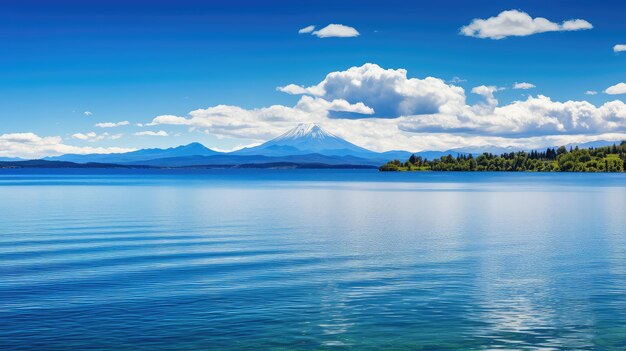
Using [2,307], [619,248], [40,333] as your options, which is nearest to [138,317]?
[40,333]

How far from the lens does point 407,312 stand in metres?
25.1

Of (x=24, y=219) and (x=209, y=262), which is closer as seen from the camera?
(x=209, y=262)

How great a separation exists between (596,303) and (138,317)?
61.4 ft

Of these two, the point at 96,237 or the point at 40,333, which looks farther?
the point at 96,237

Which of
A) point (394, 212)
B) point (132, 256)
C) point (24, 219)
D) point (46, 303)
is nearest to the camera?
point (46, 303)

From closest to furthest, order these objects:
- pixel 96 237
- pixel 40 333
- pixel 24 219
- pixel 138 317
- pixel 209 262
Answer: pixel 40 333 → pixel 138 317 → pixel 209 262 → pixel 96 237 → pixel 24 219

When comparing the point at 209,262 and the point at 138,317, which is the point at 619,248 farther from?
the point at 138,317

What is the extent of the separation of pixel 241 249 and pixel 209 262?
5643mm

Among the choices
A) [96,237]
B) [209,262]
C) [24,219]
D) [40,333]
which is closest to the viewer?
[40,333]

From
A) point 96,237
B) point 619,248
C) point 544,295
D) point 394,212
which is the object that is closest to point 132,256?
point 96,237

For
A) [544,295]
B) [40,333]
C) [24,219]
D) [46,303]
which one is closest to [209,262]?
[46,303]

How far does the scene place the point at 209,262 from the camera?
123ft

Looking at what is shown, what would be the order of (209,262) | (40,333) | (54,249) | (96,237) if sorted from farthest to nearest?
(96,237), (54,249), (209,262), (40,333)

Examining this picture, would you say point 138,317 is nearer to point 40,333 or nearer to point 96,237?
point 40,333
